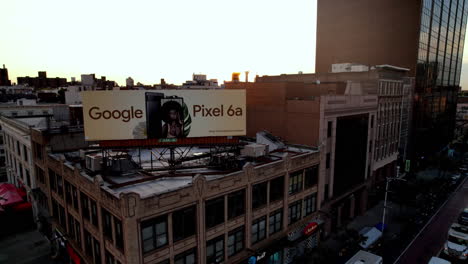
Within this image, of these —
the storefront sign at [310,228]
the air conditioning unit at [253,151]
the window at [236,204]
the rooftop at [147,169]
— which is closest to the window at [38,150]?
the rooftop at [147,169]

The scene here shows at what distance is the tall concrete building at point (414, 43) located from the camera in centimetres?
5997

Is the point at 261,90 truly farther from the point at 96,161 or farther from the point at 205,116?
the point at 96,161

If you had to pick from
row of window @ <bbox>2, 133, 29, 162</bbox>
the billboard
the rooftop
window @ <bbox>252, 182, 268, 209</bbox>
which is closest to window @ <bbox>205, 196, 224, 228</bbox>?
the rooftop

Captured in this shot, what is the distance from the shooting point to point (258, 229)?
2578 centimetres

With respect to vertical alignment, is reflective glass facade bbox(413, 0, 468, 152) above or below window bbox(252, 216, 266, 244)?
above

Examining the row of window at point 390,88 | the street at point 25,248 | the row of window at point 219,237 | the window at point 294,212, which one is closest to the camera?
the row of window at point 219,237

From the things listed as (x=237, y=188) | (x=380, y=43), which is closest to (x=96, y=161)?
(x=237, y=188)

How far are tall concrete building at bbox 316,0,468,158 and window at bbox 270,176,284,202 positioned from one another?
49.8 m

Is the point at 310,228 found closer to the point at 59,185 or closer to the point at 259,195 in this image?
the point at 259,195

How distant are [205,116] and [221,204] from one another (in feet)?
24.5

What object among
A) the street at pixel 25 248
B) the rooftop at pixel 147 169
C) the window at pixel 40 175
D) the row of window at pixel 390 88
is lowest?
the street at pixel 25 248

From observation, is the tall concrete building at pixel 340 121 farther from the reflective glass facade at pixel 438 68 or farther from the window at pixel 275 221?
the reflective glass facade at pixel 438 68

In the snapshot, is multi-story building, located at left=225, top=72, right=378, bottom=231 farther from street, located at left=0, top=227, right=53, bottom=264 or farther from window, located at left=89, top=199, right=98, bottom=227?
street, located at left=0, top=227, right=53, bottom=264

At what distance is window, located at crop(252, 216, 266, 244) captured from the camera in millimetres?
Answer: 25406
